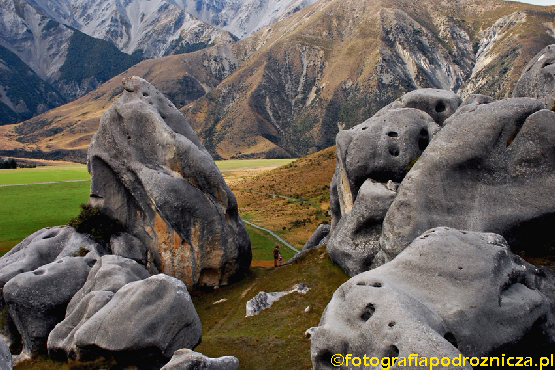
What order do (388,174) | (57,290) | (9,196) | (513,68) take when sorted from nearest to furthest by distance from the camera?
(57,290) < (388,174) < (9,196) < (513,68)

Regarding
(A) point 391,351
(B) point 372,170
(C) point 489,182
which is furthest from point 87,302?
(C) point 489,182

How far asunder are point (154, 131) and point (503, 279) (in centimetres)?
2353

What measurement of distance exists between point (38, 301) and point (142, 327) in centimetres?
836

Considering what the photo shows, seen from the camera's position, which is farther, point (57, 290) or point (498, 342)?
point (57, 290)

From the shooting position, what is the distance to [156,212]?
2872 cm

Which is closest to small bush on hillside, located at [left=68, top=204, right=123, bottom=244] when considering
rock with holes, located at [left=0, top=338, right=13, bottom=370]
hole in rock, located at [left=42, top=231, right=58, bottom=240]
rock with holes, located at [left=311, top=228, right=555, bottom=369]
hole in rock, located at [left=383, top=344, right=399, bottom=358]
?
hole in rock, located at [left=42, top=231, right=58, bottom=240]

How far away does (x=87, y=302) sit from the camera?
1894 centimetres

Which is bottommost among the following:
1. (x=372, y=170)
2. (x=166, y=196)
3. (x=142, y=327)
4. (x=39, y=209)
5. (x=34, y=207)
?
(x=34, y=207)

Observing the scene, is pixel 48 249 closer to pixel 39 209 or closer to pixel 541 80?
pixel 541 80

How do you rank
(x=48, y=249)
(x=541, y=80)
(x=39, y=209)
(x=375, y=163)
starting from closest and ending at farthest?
(x=375, y=163)
(x=48, y=249)
(x=541, y=80)
(x=39, y=209)

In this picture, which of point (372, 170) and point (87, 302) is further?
point (372, 170)

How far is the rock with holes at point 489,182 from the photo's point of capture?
1781 centimetres

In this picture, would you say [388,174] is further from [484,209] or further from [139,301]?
[139,301]

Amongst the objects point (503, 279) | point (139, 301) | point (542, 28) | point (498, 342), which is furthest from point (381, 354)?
point (542, 28)
